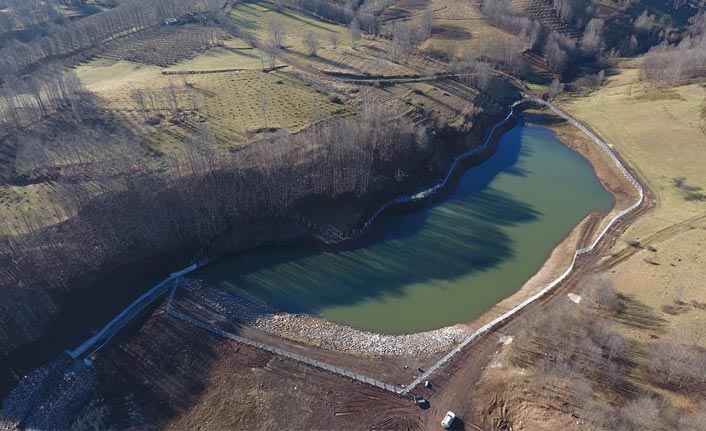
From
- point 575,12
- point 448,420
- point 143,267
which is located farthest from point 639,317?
point 575,12

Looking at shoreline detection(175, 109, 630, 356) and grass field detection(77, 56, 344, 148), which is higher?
grass field detection(77, 56, 344, 148)

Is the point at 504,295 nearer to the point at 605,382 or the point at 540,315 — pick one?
the point at 540,315

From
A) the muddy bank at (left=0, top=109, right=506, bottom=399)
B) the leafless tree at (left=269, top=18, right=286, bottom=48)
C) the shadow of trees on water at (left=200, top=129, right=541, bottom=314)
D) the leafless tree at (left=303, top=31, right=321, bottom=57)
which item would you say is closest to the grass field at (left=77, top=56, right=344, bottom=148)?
the leafless tree at (left=303, top=31, right=321, bottom=57)

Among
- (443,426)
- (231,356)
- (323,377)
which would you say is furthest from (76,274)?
(443,426)

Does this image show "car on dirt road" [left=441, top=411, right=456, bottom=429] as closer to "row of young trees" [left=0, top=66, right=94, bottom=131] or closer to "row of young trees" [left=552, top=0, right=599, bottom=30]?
"row of young trees" [left=0, top=66, right=94, bottom=131]

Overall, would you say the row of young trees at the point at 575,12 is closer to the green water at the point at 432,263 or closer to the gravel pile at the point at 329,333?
the green water at the point at 432,263

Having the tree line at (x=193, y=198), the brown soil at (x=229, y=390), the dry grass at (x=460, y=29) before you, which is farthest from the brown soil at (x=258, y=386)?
the dry grass at (x=460, y=29)
